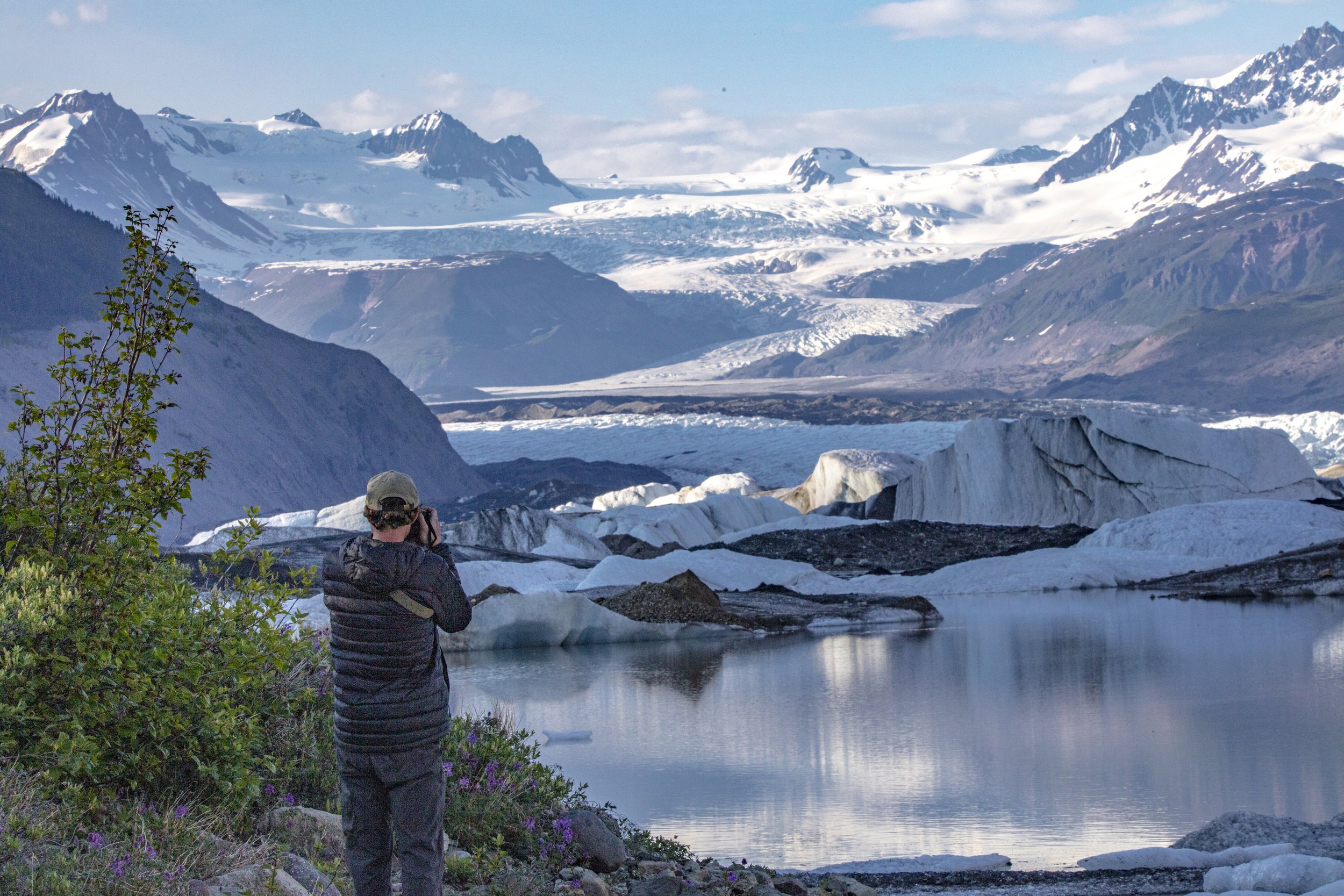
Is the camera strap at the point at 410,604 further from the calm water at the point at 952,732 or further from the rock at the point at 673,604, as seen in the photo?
the rock at the point at 673,604

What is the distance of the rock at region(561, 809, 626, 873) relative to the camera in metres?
5.75

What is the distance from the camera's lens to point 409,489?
3.90m

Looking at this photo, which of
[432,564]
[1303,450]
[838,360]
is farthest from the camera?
[838,360]

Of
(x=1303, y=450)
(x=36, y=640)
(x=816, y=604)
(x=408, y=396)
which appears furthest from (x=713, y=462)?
(x=36, y=640)

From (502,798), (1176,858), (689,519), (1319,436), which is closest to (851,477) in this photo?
(689,519)

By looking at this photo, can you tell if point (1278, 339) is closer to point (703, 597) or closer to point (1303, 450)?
point (1303, 450)

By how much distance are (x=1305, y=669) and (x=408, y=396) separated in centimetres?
6653

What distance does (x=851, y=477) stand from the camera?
41.8 meters

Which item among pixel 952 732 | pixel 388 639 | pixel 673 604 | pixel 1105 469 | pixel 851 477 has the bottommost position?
pixel 952 732

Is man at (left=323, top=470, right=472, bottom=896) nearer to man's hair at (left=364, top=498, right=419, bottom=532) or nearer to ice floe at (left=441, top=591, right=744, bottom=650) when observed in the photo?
man's hair at (left=364, top=498, right=419, bottom=532)

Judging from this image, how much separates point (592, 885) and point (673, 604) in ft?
46.5

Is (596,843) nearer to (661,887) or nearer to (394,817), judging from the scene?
(661,887)

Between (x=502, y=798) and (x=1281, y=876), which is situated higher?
(x=502, y=798)

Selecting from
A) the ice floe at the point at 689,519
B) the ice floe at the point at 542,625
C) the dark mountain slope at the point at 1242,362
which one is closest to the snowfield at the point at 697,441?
the ice floe at the point at 689,519
